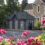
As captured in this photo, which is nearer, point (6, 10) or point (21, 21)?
point (21, 21)

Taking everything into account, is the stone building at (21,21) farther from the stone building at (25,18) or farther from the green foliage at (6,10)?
the green foliage at (6,10)

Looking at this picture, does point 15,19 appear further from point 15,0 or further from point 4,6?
point 15,0

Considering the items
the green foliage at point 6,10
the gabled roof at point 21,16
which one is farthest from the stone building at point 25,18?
the green foliage at point 6,10

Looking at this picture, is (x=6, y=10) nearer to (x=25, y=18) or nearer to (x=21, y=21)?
(x=21, y=21)

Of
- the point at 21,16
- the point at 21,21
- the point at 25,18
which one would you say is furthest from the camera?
the point at 21,21

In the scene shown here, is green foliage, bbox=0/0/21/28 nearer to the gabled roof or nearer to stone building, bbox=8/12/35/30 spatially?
stone building, bbox=8/12/35/30

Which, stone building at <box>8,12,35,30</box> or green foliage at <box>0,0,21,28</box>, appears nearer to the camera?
stone building at <box>8,12,35,30</box>

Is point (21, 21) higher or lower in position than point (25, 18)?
lower

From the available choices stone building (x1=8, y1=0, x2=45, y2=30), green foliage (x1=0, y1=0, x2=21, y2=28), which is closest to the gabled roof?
stone building (x1=8, y1=0, x2=45, y2=30)

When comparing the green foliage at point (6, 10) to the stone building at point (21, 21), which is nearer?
the stone building at point (21, 21)

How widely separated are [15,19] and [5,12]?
2.99 meters

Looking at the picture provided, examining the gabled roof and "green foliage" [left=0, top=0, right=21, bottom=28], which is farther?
"green foliage" [left=0, top=0, right=21, bottom=28]

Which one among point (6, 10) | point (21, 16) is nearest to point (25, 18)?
point (21, 16)

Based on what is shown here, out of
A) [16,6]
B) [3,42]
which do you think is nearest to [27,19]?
[16,6]
